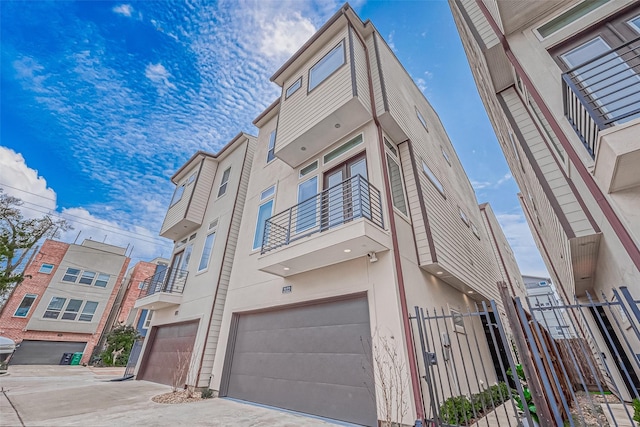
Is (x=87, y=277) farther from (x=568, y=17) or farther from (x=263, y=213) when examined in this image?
(x=568, y=17)

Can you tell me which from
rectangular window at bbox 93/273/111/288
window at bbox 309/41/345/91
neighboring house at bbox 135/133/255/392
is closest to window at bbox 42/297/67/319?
rectangular window at bbox 93/273/111/288

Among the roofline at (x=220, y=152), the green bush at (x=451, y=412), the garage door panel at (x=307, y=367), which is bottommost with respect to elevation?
the green bush at (x=451, y=412)

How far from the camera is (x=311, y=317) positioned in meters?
5.82

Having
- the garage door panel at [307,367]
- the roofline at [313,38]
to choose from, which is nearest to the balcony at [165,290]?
the garage door panel at [307,367]

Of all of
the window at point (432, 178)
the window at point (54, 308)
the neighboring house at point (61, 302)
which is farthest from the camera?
the window at point (54, 308)

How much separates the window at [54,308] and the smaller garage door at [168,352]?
58.9 feet

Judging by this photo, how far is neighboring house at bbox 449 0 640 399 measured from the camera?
3.45m

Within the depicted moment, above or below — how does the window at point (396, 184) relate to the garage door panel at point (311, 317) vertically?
above

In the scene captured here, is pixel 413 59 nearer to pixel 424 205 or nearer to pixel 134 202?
pixel 424 205

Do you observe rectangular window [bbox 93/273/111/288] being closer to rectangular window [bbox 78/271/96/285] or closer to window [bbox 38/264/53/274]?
rectangular window [bbox 78/271/96/285]

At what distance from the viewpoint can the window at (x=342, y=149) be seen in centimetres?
694

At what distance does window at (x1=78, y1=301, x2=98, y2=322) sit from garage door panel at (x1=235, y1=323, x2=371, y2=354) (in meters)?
24.5

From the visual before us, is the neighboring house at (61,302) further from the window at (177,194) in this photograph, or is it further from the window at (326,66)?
the window at (326,66)

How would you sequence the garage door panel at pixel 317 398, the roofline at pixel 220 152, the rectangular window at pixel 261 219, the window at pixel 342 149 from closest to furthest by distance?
the garage door panel at pixel 317 398 < the window at pixel 342 149 < the rectangular window at pixel 261 219 < the roofline at pixel 220 152
